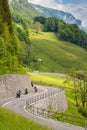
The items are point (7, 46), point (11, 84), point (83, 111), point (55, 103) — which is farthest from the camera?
point (83, 111)

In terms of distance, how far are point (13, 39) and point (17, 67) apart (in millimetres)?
8929

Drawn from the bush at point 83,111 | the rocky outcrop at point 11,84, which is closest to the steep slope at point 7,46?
the rocky outcrop at point 11,84

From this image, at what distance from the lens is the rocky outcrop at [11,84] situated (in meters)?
71.6

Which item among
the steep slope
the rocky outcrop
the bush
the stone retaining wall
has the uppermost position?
the steep slope

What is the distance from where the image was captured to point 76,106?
96.8 m

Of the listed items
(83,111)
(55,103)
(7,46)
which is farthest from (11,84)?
(83,111)

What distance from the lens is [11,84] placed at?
75188mm

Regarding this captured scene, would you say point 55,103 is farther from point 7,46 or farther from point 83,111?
point 7,46

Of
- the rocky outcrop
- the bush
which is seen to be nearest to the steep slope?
the rocky outcrop

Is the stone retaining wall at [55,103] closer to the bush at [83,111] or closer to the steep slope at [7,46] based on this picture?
the bush at [83,111]

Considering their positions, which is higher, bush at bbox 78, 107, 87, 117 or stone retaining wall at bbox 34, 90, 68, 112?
stone retaining wall at bbox 34, 90, 68, 112

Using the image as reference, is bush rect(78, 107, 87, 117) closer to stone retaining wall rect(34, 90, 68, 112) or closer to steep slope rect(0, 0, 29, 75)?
stone retaining wall rect(34, 90, 68, 112)

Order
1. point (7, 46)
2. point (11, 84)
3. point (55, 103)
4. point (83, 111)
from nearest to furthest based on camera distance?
1. point (11, 84)
2. point (55, 103)
3. point (7, 46)
4. point (83, 111)

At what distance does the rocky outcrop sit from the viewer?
235 ft
